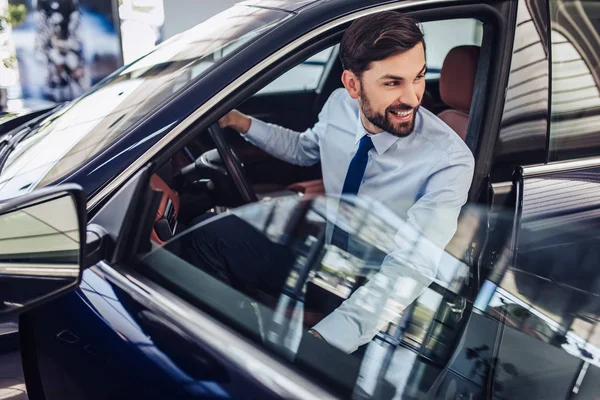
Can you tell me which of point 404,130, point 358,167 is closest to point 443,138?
point 404,130

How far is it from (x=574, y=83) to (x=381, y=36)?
561mm

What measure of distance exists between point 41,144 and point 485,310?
108cm

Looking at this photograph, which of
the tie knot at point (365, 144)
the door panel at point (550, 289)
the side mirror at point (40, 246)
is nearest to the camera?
the side mirror at point (40, 246)

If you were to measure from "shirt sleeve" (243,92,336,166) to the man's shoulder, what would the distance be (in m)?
0.49

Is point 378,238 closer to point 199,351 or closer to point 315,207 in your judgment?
point 315,207

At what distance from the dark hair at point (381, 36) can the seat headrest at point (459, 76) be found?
0.81 feet

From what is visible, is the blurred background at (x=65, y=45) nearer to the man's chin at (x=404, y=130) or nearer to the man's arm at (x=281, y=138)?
the man's arm at (x=281, y=138)

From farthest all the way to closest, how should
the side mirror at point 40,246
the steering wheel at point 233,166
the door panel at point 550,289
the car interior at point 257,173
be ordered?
the steering wheel at point 233,166 < the car interior at point 257,173 < the door panel at point 550,289 < the side mirror at point 40,246

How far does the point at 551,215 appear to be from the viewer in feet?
4.52

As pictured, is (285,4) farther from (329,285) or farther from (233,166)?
(329,285)

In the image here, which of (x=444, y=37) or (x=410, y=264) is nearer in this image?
(x=410, y=264)

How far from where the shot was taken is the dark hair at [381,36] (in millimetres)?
1334

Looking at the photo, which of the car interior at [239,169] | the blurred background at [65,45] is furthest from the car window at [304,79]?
the blurred background at [65,45]

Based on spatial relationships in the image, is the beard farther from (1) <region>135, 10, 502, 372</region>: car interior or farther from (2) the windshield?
(2) the windshield
